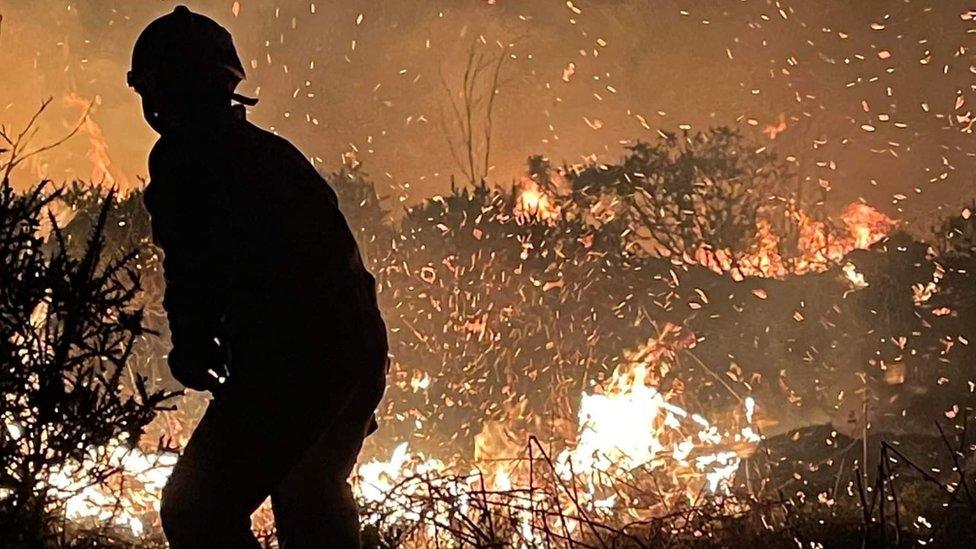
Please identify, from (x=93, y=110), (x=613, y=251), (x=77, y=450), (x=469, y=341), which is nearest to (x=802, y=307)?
(x=613, y=251)

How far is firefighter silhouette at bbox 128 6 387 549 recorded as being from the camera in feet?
4.43

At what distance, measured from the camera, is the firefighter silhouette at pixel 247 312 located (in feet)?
4.43

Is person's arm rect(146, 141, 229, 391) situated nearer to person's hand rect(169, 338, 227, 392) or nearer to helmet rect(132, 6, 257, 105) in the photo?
person's hand rect(169, 338, 227, 392)

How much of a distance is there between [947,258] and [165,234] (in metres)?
3.27

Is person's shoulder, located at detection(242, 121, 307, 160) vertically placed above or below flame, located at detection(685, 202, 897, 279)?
below

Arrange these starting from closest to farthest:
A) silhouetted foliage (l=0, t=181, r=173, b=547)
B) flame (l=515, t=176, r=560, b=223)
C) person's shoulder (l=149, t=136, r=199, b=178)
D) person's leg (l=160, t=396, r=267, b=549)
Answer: person's leg (l=160, t=396, r=267, b=549), person's shoulder (l=149, t=136, r=199, b=178), silhouetted foliage (l=0, t=181, r=173, b=547), flame (l=515, t=176, r=560, b=223)

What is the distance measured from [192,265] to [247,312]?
0.12m

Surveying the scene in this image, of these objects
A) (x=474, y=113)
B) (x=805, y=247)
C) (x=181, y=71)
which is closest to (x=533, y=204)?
(x=474, y=113)

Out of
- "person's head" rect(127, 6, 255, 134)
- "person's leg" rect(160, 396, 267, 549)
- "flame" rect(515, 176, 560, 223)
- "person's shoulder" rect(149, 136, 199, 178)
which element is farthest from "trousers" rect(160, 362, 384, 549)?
"flame" rect(515, 176, 560, 223)

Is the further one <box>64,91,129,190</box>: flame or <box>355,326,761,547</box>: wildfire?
<box>64,91,129,190</box>: flame

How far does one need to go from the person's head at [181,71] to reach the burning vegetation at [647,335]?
1.97 m

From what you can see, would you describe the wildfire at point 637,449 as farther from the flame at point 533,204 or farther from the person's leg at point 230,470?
the person's leg at point 230,470

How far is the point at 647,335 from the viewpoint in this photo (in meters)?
4.02

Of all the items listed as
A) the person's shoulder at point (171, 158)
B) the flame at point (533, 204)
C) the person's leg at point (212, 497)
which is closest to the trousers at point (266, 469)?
the person's leg at point (212, 497)
